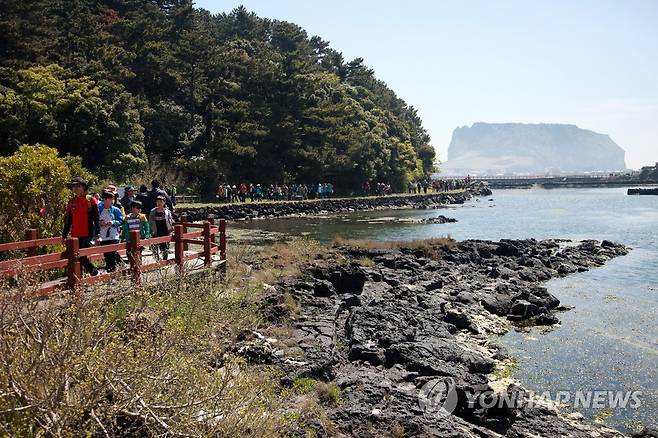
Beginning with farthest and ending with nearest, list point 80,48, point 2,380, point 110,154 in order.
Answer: point 80,48
point 110,154
point 2,380

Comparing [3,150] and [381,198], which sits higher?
[3,150]

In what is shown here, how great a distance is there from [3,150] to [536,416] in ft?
122

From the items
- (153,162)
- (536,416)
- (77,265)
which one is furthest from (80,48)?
(536,416)

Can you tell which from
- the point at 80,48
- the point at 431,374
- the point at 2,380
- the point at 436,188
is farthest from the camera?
the point at 436,188

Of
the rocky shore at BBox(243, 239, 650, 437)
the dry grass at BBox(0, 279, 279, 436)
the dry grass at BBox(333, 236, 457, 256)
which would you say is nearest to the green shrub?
the rocky shore at BBox(243, 239, 650, 437)

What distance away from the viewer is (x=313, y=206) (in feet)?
178

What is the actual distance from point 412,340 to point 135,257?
6.82 metres

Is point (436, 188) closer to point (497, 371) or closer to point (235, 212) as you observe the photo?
point (235, 212)

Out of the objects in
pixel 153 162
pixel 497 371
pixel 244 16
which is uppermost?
pixel 244 16

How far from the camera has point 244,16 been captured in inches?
3900
